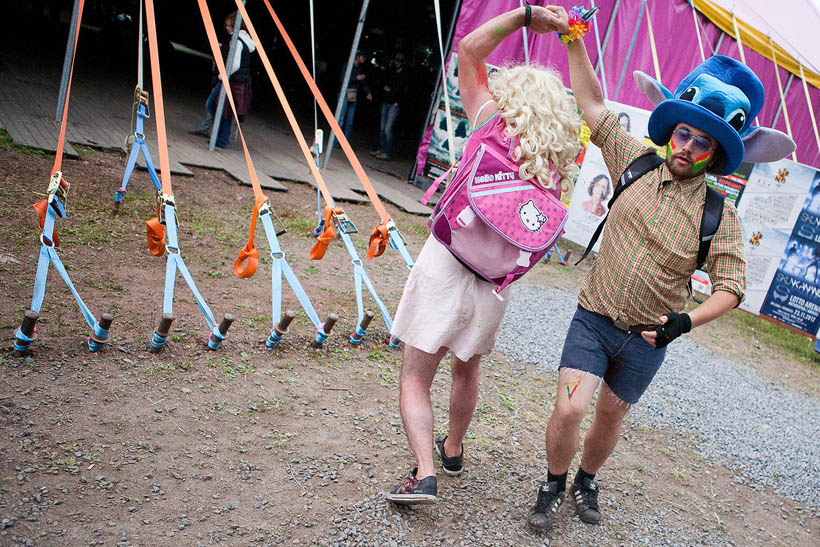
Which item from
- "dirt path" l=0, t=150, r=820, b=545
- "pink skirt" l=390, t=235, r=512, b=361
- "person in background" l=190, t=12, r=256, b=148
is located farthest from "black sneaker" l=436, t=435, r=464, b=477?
"person in background" l=190, t=12, r=256, b=148

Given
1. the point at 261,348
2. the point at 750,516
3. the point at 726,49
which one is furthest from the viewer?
the point at 726,49

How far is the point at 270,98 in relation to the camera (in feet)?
51.6

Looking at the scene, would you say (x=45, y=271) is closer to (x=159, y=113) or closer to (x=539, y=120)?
(x=159, y=113)

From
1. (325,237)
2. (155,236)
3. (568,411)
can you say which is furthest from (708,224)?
(155,236)

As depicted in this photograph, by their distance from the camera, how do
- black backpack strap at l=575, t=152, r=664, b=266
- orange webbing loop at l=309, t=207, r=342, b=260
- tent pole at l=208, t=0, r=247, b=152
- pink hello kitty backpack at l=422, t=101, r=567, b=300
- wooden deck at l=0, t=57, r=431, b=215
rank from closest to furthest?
pink hello kitty backpack at l=422, t=101, r=567, b=300
black backpack strap at l=575, t=152, r=664, b=266
orange webbing loop at l=309, t=207, r=342, b=260
wooden deck at l=0, t=57, r=431, b=215
tent pole at l=208, t=0, r=247, b=152

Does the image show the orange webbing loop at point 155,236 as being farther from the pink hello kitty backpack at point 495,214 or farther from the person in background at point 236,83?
the person in background at point 236,83

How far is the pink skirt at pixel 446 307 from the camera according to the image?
2475 mm

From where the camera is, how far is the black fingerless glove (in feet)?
7.72

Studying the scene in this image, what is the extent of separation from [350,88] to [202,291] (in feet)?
23.2

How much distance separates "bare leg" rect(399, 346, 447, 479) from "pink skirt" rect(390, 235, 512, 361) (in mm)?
90

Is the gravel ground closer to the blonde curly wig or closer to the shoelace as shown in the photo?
the shoelace

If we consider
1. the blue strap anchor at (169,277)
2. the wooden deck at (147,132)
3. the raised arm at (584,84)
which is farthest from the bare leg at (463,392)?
the wooden deck at (147,132)

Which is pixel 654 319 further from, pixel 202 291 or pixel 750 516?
pixel 202 291

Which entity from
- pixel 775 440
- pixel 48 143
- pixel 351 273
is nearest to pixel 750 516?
pixel 775 440
